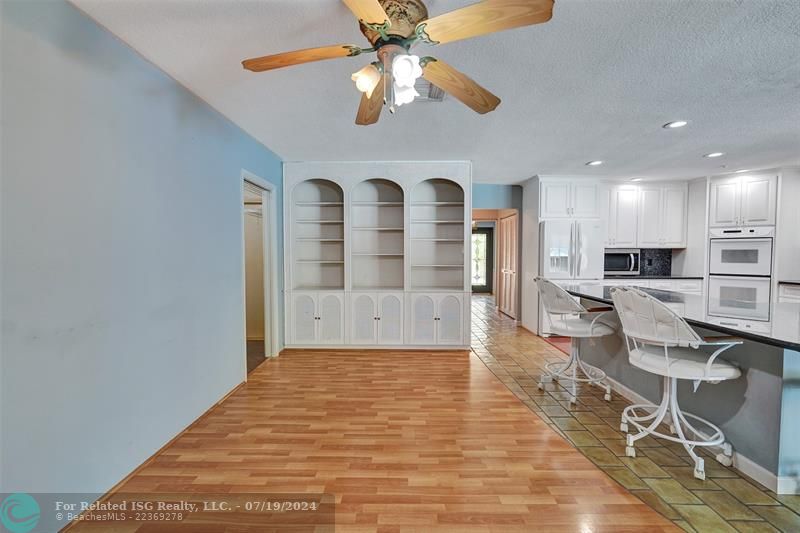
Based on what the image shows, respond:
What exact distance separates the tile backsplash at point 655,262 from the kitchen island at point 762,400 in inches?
142

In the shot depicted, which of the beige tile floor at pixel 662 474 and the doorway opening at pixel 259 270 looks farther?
the doorway opening at pixel 259 270

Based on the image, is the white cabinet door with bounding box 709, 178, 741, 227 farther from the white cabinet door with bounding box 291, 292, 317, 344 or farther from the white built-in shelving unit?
the white cabinet door with bounding box 291, 292, 317, 344

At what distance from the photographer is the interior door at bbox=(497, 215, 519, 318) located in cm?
624

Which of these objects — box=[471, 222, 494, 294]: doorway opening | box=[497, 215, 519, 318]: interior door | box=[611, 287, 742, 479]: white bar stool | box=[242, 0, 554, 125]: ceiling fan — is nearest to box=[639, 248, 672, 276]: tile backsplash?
box=[497, 215, 519, 318]: interior door

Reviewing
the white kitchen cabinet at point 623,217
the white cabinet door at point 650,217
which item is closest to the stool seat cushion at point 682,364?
the white kitchen cabinet at point 623,217

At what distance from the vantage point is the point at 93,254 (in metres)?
1.72

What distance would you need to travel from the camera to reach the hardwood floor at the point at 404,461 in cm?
169

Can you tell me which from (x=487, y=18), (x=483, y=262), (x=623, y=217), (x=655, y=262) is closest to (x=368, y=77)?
(x=487, y=18)

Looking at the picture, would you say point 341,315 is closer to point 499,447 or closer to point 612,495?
point 499,447

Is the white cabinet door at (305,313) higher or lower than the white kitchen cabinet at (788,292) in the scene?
lower

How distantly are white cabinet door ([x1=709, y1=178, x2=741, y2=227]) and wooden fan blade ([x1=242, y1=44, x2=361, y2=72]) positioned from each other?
238 inches

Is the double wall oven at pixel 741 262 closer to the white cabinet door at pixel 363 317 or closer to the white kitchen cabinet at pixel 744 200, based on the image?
the white kitchen cabinet at pixel 744 200

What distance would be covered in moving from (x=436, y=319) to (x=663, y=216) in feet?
13.6

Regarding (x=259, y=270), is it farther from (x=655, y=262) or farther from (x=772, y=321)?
(x=655, y=262)
